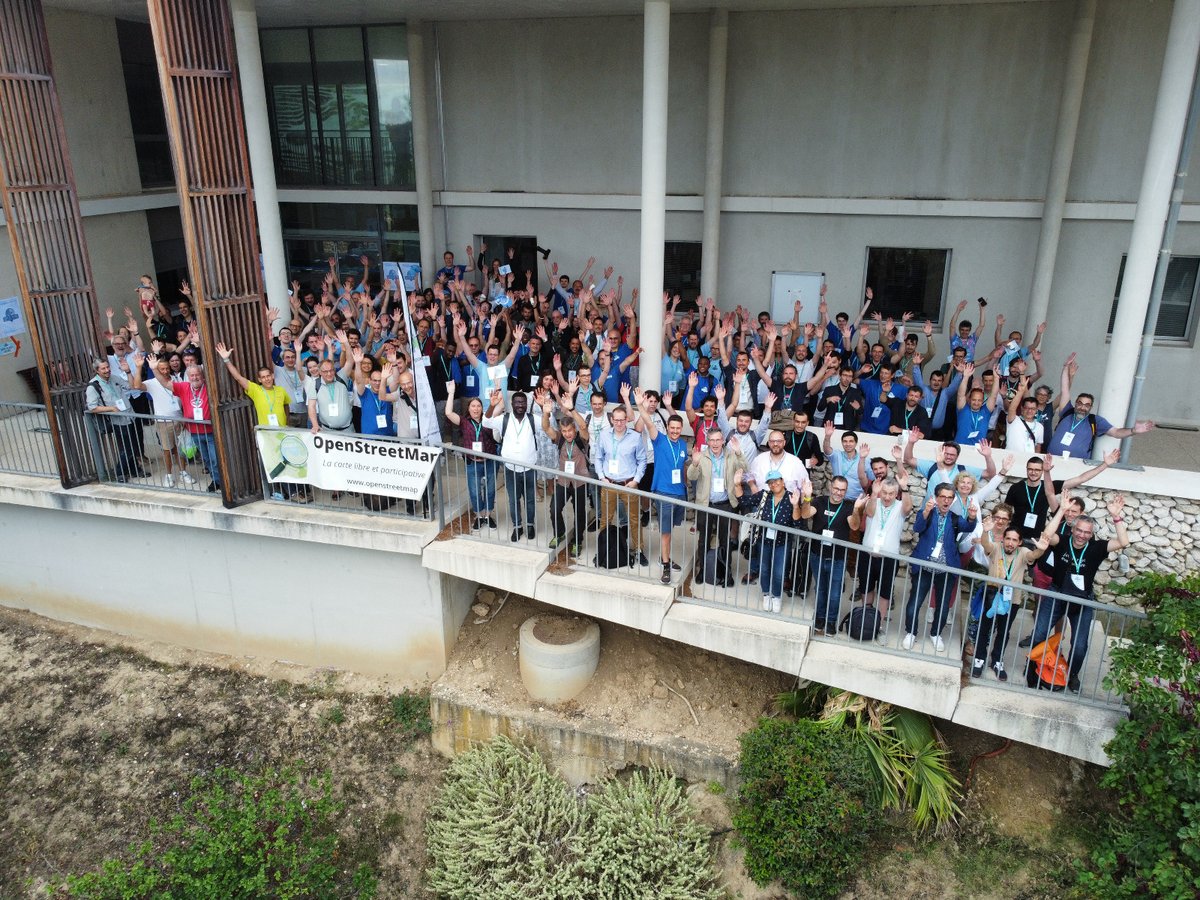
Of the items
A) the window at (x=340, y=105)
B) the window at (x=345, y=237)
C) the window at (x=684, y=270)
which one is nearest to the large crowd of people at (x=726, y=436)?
the window at (x=684, y=270)

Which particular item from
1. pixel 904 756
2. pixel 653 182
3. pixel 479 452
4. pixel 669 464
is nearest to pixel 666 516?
pixel 669 464

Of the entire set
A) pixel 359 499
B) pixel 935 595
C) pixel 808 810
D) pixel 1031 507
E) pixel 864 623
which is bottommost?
pixel 808 810

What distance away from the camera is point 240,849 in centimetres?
775

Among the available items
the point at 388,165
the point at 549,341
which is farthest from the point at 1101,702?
the point at 388,165

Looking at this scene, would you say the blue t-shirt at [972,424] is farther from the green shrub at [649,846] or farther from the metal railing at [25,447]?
the metal railing at [25,447]

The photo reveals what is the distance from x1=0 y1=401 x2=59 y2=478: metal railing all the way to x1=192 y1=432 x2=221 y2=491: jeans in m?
1.71

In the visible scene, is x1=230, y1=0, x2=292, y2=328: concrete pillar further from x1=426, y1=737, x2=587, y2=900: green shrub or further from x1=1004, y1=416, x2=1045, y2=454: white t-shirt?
x1=1004, y1=416, x2=1045, y2=454: white t-shirt

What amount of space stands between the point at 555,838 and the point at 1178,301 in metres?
10.5

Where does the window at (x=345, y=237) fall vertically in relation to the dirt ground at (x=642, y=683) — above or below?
above

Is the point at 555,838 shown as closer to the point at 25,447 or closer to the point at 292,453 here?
the point at 292,453

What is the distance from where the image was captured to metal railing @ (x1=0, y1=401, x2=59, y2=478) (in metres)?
10.1

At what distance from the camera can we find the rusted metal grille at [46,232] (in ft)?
30.0

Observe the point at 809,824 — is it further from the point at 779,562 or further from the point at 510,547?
the point at 510,547

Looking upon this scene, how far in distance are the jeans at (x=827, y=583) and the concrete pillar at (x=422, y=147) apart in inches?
384
